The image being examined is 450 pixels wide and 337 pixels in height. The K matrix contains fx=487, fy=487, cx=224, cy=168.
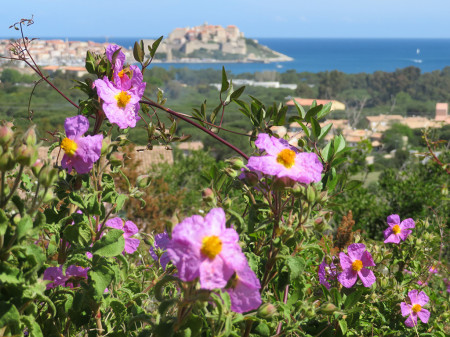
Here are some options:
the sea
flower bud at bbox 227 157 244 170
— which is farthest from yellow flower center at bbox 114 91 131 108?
the sea

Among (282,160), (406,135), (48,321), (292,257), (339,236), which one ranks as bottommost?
(406,135)

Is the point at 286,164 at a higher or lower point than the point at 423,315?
higher

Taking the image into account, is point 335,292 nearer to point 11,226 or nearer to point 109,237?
point 109,237

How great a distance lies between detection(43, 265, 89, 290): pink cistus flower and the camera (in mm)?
823

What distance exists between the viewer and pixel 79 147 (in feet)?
2.69

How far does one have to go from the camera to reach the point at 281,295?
0.89 meters

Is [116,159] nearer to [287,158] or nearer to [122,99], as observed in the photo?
[122,99]

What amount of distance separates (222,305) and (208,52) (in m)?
79.7

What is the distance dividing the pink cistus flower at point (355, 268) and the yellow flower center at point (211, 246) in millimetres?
550

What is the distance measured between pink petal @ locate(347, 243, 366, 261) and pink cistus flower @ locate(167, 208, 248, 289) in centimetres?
56

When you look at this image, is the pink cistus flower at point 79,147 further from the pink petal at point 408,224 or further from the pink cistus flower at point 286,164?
the pink petal at point 408,224

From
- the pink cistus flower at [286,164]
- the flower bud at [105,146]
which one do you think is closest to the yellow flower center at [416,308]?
the pink cistus flower at [286,164]

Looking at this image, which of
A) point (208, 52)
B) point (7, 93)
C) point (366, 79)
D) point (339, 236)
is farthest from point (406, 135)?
point (208, 52)

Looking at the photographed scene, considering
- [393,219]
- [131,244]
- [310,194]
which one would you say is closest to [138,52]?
[131,244]
